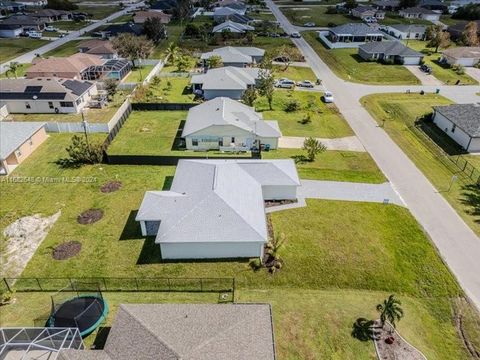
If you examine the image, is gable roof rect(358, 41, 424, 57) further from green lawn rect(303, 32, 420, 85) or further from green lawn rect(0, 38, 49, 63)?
green lawn rect(0, 38, 49, 63)

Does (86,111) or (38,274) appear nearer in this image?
(38,274)

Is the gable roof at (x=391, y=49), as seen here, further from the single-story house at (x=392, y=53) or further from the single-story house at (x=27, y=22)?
the single-story house at (x=27, y=22)

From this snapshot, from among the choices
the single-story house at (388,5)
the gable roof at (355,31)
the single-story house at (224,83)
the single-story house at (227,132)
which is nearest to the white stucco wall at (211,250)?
the single-story house at (227,132)

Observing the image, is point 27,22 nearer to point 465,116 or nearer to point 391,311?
point 465,116

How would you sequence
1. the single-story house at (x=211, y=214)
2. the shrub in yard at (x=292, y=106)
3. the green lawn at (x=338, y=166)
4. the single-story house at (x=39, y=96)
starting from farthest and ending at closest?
the shrub in yard at (x=292, y=106) < the single-story house at (x=39, y=96) < the green lawn at (x=338, y=166) < the single-story house at (x=211, y=214)

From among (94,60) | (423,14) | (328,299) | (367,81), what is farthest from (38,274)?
(423,14)

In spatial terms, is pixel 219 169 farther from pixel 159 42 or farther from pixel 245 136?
pixel 159 42
